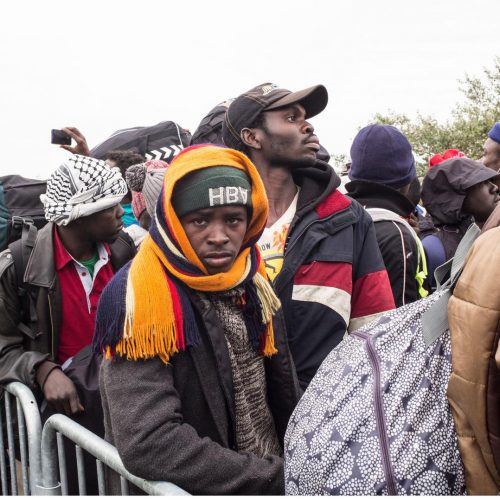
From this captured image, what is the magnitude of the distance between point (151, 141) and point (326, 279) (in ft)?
9.99

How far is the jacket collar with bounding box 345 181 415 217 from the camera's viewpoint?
368 cm

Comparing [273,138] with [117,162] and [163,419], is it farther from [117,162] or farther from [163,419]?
[117,162]

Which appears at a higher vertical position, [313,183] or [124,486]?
[313,183]

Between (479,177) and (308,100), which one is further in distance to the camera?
(479,177)

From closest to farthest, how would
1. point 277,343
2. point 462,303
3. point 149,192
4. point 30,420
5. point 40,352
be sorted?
point 462,303 → point 277,343 → point 30,420 → point 40,352 → point 149,192

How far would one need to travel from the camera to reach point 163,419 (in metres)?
1.90

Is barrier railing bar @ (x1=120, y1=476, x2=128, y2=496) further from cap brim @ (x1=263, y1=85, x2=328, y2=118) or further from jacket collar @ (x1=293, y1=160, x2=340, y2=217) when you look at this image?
cap brim @ (x1=263, y1=85, x2=328, y2=118)

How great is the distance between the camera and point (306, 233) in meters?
2.87

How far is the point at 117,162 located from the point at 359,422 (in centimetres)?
396

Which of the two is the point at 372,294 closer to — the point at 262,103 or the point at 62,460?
the point at 262,103

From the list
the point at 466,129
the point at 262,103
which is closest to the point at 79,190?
the point at 262,103

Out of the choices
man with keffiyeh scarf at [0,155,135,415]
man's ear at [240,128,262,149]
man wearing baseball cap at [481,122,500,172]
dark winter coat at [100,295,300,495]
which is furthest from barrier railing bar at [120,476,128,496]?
man wearing baseball cap at [481,122,500,172]

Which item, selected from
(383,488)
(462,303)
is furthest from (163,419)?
(462,303)

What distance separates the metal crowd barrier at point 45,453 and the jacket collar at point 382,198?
2068 mm
